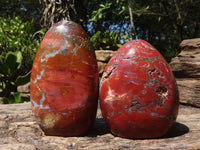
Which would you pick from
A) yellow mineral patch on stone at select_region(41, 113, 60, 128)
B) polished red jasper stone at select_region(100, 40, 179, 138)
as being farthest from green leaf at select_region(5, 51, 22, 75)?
polished red jasper stone at select_region(100, 40, 179, 138)

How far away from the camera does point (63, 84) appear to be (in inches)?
65.7

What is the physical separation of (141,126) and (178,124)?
0.60 metres

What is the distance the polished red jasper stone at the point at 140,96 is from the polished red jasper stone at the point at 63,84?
0.18 m

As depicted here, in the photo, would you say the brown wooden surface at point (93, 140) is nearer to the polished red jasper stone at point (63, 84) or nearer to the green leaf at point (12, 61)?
the polished red jasper stone at point (63, 84)

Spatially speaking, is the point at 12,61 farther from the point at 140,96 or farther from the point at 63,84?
the point at 140,96

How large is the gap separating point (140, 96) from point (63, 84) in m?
0.57

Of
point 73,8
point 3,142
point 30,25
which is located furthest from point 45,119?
point 30,25

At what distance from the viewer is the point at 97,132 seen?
1.85 metres

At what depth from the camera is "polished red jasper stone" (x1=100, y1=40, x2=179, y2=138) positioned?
63.0 inches

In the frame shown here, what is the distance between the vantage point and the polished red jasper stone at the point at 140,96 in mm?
1601

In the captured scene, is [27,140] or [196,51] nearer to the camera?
[27,140]

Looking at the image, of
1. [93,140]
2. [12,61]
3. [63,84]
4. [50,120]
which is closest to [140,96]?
[93,140]

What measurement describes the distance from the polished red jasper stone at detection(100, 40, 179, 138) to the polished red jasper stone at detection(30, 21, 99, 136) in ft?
0.58

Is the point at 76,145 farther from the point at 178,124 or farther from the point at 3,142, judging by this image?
the point at 178,124
